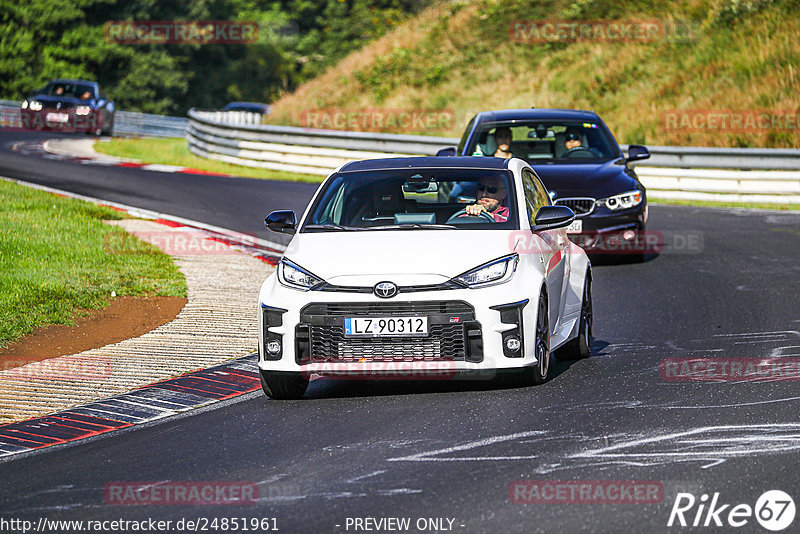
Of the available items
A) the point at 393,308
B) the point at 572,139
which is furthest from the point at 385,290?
the point at 572,139

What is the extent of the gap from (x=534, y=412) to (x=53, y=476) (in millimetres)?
2793

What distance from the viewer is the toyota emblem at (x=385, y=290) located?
8.09 meters

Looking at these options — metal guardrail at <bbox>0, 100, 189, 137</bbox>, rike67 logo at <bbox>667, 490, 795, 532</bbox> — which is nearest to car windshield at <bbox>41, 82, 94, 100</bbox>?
metal guardrail at <bbox>0, 100, 189, 137</bbox>

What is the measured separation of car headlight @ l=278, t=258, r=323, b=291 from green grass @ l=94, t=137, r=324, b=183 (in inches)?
713

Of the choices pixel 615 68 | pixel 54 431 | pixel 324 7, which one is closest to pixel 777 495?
pixel 54 431

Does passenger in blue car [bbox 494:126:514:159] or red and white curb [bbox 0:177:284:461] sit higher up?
passenger in blue car [bbox 494:126:514:159]

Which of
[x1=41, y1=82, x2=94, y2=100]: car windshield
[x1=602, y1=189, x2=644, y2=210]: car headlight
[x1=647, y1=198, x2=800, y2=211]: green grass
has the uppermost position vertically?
[x1=602, y1=189, x2=644, y2=210]: car headlight

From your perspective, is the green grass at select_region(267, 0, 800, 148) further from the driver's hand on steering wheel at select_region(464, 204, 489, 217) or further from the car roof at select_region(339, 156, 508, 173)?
the driver's hand on steering wheel at select_region(464, 204, 489, 217)

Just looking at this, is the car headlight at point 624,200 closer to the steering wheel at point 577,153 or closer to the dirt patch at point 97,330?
the steering wheel at point 577,153

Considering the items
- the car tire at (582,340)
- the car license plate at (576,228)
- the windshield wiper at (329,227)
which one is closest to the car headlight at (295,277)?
the windshield wiper at (329,227)
